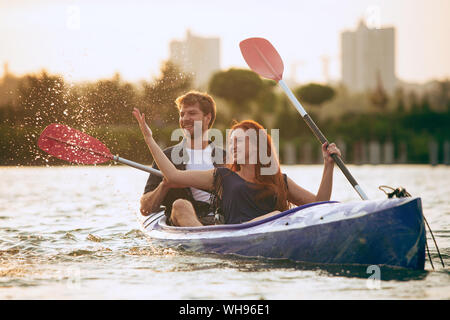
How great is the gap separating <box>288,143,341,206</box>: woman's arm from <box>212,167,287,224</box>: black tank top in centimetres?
17

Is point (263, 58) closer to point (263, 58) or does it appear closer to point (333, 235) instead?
point (263, 58)

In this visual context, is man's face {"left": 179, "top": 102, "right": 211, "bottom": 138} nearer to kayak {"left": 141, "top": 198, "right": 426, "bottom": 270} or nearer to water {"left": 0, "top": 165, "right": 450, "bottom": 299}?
kayak {"left": 141, "top": 198, "right": 426, "bottom": 270}

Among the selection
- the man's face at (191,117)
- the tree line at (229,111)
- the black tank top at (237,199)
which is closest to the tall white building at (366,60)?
the tree line at (229,111)

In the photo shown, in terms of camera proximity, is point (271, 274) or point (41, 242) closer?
point (271, 274)

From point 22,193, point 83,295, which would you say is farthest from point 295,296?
point 22,193

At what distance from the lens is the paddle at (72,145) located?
21.4ft

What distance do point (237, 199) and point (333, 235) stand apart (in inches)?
30.5

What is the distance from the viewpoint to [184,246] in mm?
5758

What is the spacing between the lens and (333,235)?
4.95m

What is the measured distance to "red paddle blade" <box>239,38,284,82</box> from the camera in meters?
6.50

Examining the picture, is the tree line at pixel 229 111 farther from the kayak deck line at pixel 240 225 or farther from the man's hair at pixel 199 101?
the kayak deck line at pixel 240 225


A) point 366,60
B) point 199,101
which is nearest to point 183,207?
point 199,101

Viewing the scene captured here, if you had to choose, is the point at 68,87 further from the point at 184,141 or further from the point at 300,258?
the point at 300,258
